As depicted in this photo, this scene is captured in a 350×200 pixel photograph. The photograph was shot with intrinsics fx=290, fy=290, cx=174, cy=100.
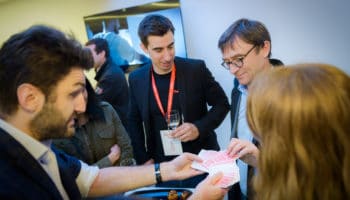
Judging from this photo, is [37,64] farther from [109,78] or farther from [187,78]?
[109,78]

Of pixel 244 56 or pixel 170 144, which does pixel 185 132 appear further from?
pixel 244 56

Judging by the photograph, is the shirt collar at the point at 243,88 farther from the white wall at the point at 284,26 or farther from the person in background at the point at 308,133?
the white wall at the point at 284,26

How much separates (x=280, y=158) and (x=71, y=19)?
4.51 m

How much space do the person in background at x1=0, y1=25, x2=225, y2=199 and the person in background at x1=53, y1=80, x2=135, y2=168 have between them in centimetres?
65

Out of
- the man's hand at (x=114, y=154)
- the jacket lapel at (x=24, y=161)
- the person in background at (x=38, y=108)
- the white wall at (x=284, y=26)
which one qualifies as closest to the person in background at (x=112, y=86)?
the white wall at (x=284, y=26)

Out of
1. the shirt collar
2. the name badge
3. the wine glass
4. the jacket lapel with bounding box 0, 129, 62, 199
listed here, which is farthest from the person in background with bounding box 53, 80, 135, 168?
the shirt collar

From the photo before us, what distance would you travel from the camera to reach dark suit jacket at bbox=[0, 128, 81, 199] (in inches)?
37.9

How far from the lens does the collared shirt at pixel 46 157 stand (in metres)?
1.10

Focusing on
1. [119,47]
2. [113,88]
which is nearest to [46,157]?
[113,88]

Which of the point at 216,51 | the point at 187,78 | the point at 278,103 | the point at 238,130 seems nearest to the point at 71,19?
the point at 216,51

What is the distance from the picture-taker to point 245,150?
1.48 m

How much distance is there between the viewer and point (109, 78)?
11.1ft

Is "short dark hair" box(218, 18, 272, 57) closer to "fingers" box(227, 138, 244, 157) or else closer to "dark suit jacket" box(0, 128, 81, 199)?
"fingers" box(227, 138, 244, 157)

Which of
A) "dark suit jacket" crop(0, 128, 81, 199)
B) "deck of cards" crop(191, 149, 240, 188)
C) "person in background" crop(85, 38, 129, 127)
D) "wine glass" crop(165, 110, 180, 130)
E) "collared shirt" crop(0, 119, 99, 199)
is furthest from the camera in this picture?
"person in background" crop(85, 38, 129, 127)
